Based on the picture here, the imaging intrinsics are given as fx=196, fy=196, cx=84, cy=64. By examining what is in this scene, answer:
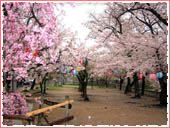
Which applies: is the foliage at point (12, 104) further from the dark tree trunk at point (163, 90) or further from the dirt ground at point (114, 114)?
the dark tree trunk at point (163, 90)

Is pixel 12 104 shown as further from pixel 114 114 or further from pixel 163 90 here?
pixel 163 90

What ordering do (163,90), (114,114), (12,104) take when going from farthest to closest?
(163,90) → (114,114) → (12,104)

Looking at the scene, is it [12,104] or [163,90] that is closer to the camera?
[12,104]

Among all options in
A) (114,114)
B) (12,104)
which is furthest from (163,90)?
(12,104)

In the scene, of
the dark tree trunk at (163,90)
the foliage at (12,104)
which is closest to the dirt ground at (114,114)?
the dark tree trunk at (163,90)

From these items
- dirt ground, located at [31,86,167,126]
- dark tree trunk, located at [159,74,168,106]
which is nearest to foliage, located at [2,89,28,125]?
dirt ground, located at [31,86,167,126]

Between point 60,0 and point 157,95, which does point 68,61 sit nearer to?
point 157,95

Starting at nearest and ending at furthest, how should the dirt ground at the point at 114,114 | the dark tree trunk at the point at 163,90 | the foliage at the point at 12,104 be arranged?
the foliage at the point at 12,104 < the dirt ground at the point at 114,114 < the dark tree trunk at the point at 163,90

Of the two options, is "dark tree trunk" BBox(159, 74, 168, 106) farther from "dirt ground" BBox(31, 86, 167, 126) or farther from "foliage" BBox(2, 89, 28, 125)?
"foliage" BBox(2, 89, 28, 125)

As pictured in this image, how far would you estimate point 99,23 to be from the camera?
12.2 meters

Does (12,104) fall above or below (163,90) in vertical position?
above

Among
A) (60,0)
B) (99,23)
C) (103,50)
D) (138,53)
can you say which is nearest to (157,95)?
(103,50)


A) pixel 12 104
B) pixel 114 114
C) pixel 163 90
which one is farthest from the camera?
pixel 163 90

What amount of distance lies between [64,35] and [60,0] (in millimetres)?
8676
